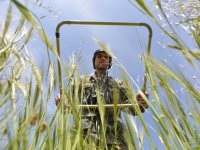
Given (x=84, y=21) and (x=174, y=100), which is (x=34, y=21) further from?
(x=84, y=21)

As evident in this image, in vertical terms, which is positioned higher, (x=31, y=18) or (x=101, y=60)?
(x=101, y=60)

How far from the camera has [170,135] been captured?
0.98m

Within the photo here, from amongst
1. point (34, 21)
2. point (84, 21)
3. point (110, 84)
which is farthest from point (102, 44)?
point (110, 84)

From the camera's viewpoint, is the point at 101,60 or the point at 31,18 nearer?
the point at 31,18

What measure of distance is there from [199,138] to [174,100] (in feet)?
0.42

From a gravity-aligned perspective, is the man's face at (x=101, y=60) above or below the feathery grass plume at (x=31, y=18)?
above

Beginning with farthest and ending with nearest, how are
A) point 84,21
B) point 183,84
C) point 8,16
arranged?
1. point 84,21
2. point 183,84
3. point 8,16

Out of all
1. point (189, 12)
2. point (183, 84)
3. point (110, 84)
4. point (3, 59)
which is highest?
point (110, 84)

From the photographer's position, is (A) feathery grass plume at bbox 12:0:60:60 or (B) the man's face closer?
(A) feathery grass plume at bbox 12:0:60:60

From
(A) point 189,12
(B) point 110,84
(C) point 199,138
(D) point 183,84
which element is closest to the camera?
(D) point 183,84

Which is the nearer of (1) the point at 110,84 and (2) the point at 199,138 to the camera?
(2) the point at 199,138

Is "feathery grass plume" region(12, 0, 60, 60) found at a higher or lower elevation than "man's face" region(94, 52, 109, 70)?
lower

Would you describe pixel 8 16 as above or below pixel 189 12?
below

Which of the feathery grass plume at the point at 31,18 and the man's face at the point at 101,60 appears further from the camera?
the man's face at the point at 101,60
